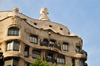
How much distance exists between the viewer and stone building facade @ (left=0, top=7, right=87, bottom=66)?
108 ft

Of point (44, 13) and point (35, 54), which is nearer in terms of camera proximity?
point (35, 54)

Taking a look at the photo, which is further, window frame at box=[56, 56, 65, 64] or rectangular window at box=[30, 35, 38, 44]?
window frame at box=[56, 56, 65, 64]

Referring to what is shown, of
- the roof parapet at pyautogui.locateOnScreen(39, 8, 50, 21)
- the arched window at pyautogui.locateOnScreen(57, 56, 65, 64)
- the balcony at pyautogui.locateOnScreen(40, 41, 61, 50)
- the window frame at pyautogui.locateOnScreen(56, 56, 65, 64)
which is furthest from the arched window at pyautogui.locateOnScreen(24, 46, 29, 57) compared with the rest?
the roof parapet at pyautogui.locateOnScreen(39, 8, 50, 21)

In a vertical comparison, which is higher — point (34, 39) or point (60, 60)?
point (34, 39)

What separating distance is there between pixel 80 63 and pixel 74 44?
3.31 m

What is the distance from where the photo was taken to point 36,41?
36.6m

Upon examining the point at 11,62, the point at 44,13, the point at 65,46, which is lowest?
the point at 11,62

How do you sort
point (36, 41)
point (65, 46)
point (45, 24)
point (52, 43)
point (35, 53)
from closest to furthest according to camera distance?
point (35, 53)
point (36, 41)
point (52, 43)
point (65, 46)
point (45, 24)

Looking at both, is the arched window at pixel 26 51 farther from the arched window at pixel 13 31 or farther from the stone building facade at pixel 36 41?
the arched window at pixel 13 31

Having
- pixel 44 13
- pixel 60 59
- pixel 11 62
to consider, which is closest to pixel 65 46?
pixel 60 59

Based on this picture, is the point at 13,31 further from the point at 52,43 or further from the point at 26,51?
the point at 52,43

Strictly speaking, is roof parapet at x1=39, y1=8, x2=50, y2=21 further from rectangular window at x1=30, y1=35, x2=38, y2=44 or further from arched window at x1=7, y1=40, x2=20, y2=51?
arched window at x1=7, y1=40, x2=20, y2=51

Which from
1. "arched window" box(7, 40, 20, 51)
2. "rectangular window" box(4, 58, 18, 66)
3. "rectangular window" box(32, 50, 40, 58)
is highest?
"arched window" box(7, 40, 20, 51)

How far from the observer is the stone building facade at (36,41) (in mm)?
32781
